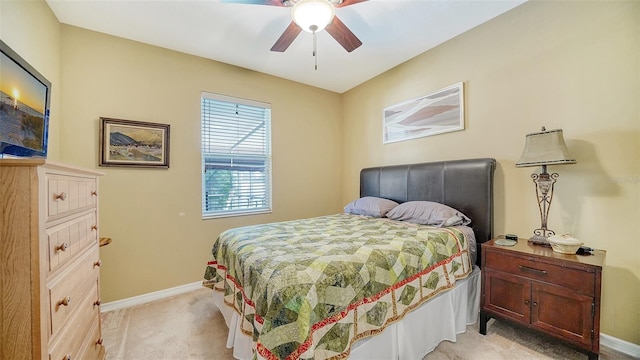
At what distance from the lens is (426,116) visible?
2.87 metres

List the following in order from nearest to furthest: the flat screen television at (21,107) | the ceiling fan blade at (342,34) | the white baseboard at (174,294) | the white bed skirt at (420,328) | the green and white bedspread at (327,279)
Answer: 1. the green and white bedspread at (327,279)
2. the flat screen television at (21,107)
3. the white bed skirt at (420,328)
4. the white baseboard at (174,294)
5. the ceiling fan blade at (342,34)

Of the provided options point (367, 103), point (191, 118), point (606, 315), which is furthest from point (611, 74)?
point (191, 118)

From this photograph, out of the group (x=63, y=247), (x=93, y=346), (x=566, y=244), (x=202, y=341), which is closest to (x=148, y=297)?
(x=202, y=341)

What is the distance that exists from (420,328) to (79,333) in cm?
195

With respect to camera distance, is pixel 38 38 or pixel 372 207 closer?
pixel 38 38

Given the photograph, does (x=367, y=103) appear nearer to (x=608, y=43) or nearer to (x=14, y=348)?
(x=608, y=43)

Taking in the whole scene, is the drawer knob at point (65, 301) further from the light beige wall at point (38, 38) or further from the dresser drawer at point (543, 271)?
the dresser drawer at point (543, 271)

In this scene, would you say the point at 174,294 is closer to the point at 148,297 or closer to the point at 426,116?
the point at 148,297

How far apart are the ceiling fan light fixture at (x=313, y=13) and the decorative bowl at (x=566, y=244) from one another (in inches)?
85.8

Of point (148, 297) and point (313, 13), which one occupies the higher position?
point (313, 13)

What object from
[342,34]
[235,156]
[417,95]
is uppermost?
[342,34]

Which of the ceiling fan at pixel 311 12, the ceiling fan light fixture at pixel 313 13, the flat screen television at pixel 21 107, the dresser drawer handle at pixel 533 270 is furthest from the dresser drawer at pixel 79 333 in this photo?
the dresser drawer handle at pixel 533 270

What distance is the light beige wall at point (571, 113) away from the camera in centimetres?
167

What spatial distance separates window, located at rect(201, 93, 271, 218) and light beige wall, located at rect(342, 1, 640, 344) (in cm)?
229
